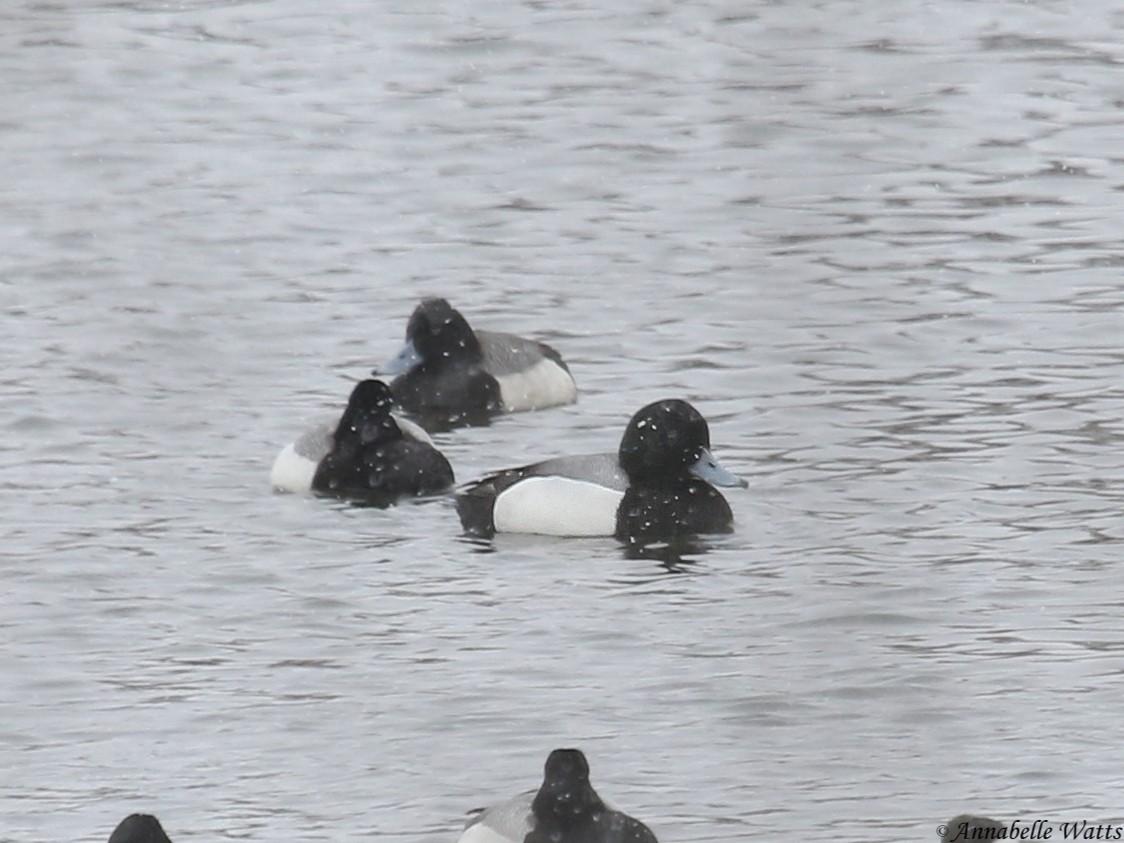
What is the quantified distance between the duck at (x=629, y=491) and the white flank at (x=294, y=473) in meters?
0.76

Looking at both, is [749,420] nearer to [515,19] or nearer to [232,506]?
[232,506]

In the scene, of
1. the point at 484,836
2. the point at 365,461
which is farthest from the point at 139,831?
the point at 365,461

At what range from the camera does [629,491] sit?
1266 cm

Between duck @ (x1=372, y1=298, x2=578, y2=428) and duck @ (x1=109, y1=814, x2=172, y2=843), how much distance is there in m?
7.05

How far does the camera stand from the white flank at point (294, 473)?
12.9 meters

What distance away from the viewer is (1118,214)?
57.9 ft

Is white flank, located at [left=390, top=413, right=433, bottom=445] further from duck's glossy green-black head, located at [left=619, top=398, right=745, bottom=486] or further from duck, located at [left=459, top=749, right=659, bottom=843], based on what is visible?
duck, located at [left=459, top=749, right=659, bottom=843]

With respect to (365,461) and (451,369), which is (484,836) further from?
(451,369)

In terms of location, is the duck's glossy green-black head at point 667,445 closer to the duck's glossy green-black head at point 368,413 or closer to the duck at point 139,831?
the duck's glossy green-black head at point 368,413

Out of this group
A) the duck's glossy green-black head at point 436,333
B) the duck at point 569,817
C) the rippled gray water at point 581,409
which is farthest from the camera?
the duck's glossy green-black head at point 436,333

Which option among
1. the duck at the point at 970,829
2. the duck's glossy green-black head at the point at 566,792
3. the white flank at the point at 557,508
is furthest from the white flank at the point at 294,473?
the duck at the point at 970,829

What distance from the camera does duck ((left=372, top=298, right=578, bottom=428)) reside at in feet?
48.0

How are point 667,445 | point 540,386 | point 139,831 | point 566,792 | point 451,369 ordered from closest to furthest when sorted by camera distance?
1. point 139,831
2. point 566,792
3. point 667,445
4. point 540,386
5. point 451,369

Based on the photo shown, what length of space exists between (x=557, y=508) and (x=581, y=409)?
2087 mm
